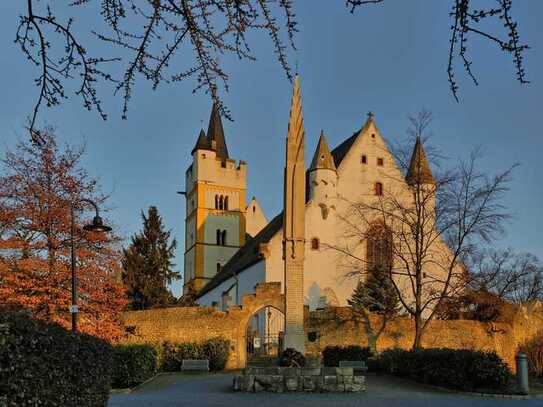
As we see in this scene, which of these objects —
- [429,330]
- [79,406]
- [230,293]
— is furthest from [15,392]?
[230,293]

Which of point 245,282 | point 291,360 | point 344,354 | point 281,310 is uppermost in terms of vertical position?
point 245,282

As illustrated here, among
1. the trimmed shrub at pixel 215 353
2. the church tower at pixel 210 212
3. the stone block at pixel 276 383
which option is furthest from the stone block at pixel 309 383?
the church tower at pixel 210 212

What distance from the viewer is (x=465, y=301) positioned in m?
30.2

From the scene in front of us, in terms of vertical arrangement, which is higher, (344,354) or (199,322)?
(199,322)

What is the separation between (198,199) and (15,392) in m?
50.0

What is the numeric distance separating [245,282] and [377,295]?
881 centimetres

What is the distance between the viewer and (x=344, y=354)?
2550 cm

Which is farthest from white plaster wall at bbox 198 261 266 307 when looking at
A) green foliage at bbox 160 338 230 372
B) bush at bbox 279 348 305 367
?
bush at bbox 279 348 305 367

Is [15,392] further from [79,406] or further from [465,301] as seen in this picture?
[465,301]

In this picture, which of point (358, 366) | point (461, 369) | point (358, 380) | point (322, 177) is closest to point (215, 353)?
point (358, 366)

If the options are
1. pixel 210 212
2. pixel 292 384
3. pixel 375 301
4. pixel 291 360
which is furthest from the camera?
pixel 210 212

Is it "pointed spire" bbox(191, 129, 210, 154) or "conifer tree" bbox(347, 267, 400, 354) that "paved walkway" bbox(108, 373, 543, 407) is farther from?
"pointed spire" bbox(191, 129, 210, 154)

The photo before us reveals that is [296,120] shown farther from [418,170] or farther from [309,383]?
[309,383]

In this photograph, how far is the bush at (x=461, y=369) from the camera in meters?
16.3
